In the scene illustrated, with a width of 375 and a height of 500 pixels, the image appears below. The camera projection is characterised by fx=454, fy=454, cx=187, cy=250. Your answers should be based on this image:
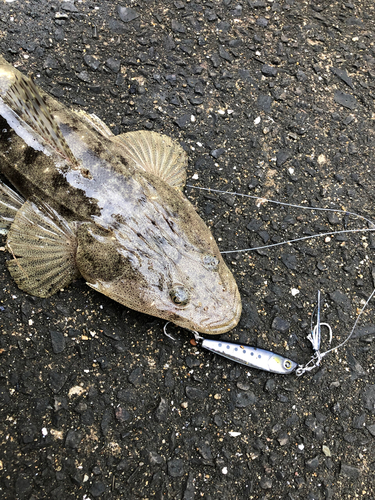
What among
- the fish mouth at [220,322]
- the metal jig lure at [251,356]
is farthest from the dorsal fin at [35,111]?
the metal jig lure at [251,356]

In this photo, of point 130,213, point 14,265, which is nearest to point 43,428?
point 14,265

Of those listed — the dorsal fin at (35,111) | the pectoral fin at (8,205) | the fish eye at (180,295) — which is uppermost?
the dorsal fin at (35,111)

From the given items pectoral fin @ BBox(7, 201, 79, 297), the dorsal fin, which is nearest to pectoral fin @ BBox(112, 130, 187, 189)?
the dorsal fin

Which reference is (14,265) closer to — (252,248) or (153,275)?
(153,275)

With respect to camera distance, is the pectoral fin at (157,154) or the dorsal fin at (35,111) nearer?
the dorsal fin at (35,111)

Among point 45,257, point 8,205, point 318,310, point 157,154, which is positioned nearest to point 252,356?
point 318,310

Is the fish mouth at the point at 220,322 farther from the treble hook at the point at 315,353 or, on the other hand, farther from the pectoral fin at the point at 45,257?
the pectoral fin at the point at 45,257

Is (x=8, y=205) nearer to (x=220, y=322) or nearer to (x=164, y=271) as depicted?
(x=164, y=271)

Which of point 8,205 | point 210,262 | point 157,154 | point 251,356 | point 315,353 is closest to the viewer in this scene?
point 210,262
